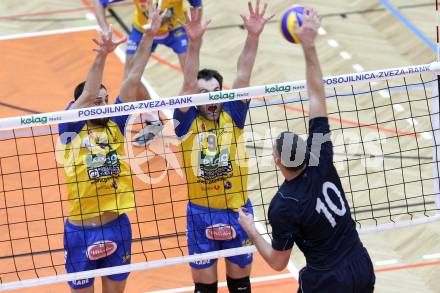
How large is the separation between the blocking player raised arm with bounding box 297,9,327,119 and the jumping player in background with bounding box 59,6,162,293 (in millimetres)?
1822

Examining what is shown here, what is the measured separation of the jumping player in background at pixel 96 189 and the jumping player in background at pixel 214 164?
21.7 inches

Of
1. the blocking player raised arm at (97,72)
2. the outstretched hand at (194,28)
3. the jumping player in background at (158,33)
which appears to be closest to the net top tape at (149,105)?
the blocking player raised arm at (97,72)

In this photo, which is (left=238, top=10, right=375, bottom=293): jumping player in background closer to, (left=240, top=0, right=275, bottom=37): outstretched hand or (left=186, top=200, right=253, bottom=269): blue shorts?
(left=186, top=200, right=253, bottom=269): blue shorts

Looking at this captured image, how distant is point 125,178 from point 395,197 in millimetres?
4258

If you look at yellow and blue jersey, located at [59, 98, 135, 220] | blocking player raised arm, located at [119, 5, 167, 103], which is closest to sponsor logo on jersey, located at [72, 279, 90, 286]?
yellow and blue jersey, located at [59, 98, 135, 220]

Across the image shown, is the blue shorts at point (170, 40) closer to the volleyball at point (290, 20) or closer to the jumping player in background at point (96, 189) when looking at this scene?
the volleyball at point (290, 20)

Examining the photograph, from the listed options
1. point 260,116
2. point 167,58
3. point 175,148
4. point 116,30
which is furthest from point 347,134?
point 116,30

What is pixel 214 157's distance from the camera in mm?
8734

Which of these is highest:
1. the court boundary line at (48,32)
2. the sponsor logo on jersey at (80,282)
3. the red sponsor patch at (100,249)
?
the court boundary line at (48,32)

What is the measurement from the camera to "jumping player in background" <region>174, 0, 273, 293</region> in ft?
28.6

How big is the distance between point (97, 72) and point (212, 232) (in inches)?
70.3

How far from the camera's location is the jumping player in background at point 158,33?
1309cm

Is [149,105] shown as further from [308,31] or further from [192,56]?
[308,31]

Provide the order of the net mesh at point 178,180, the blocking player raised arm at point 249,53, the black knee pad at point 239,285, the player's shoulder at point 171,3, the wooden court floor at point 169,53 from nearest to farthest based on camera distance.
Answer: the blocking player raised arm at point 249,53 → the black knee pad at point 239,285 → the net mesh at point 178,180 → the player's shoulder at point 171,3 → the wooden court floor at point 169,53
